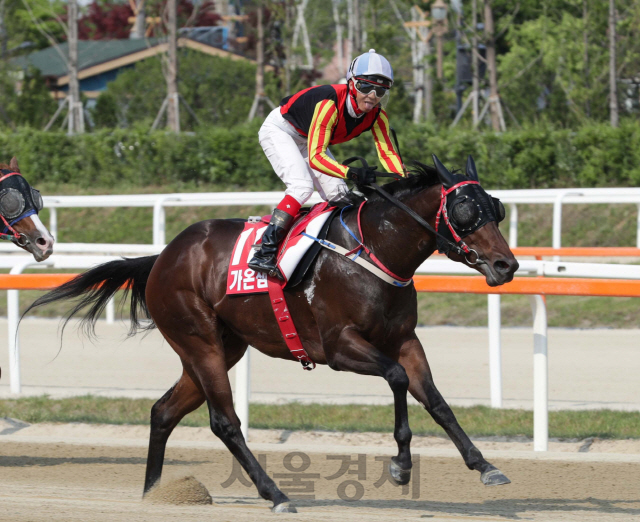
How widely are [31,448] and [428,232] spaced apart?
111 inches

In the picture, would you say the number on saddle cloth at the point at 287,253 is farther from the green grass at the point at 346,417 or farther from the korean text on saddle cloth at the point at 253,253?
the green grass at the point at 346,417

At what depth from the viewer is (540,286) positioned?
4883 millimetres

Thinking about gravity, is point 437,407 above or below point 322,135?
below

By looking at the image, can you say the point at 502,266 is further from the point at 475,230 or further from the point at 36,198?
the point at 36,198


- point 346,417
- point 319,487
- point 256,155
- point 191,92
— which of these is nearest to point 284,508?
point 319,487

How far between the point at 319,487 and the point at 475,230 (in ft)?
5.12

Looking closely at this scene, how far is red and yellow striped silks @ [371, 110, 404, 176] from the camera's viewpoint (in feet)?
14.1

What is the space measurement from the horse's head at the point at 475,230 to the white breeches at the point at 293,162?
69 centimetres

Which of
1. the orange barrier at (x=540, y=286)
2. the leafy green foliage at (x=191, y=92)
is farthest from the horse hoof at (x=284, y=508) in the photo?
the leafy green foliage at (x=191, y=92)

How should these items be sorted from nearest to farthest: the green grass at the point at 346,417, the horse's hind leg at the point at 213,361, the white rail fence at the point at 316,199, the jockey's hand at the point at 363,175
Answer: the jockey's hand at the point at 363,175 < the horse's hind leg at the point at 213,361 < the green grass at the point at 346,417 < the white rail fence at the point at 316,199

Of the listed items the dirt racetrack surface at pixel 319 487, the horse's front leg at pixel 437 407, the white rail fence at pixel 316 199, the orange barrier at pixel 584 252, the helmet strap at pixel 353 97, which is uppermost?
the helmet strap at pixel 353 97

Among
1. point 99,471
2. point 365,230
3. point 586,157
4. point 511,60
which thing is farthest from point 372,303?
point 511,60

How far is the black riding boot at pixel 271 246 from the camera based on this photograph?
162 inches

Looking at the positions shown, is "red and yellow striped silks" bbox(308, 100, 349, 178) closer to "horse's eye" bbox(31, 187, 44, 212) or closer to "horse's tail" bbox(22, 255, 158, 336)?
"horse's tail" bbox(22, 255, 158, 336)
